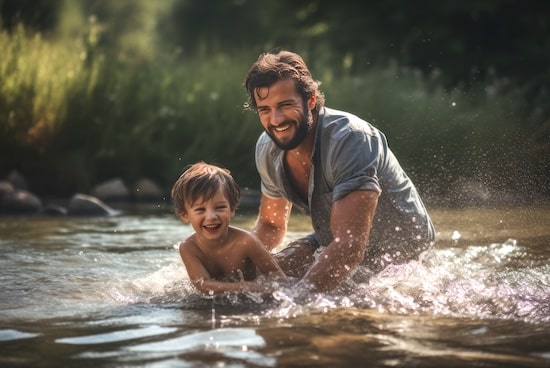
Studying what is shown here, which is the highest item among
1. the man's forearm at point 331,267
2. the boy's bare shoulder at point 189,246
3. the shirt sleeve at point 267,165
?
the shirt sleeve at point 267,165

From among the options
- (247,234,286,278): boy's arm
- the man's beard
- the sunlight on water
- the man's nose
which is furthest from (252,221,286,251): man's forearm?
the man's nose

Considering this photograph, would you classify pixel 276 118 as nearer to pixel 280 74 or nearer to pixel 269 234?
pixel 280 74

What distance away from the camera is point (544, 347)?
4.02 meters

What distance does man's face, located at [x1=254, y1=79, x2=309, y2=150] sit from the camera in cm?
536

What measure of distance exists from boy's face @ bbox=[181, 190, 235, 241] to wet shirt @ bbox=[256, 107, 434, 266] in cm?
49

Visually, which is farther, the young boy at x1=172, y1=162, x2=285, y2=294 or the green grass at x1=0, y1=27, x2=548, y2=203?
the green grass at x1=0, y1=27, x2=548, y2=203

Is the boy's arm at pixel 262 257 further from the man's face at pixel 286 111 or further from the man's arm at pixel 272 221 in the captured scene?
the man's arm at pixel 272 221

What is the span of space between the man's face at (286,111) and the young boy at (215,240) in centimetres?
38

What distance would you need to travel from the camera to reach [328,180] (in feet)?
18.0

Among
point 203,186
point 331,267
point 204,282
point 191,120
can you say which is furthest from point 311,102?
point 191,120

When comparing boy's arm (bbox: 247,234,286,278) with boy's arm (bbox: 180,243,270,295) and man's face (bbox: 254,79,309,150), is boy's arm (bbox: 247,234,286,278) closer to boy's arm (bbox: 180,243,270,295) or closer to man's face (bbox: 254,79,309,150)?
boy's arm (bbox: 180,243,270,295)

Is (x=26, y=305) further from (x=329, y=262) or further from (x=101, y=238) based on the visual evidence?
(x=101, y=238)

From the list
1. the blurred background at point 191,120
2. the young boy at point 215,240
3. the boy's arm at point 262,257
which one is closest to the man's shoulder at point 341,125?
the young boy at point 215,240

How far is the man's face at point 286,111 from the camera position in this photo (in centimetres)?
536
